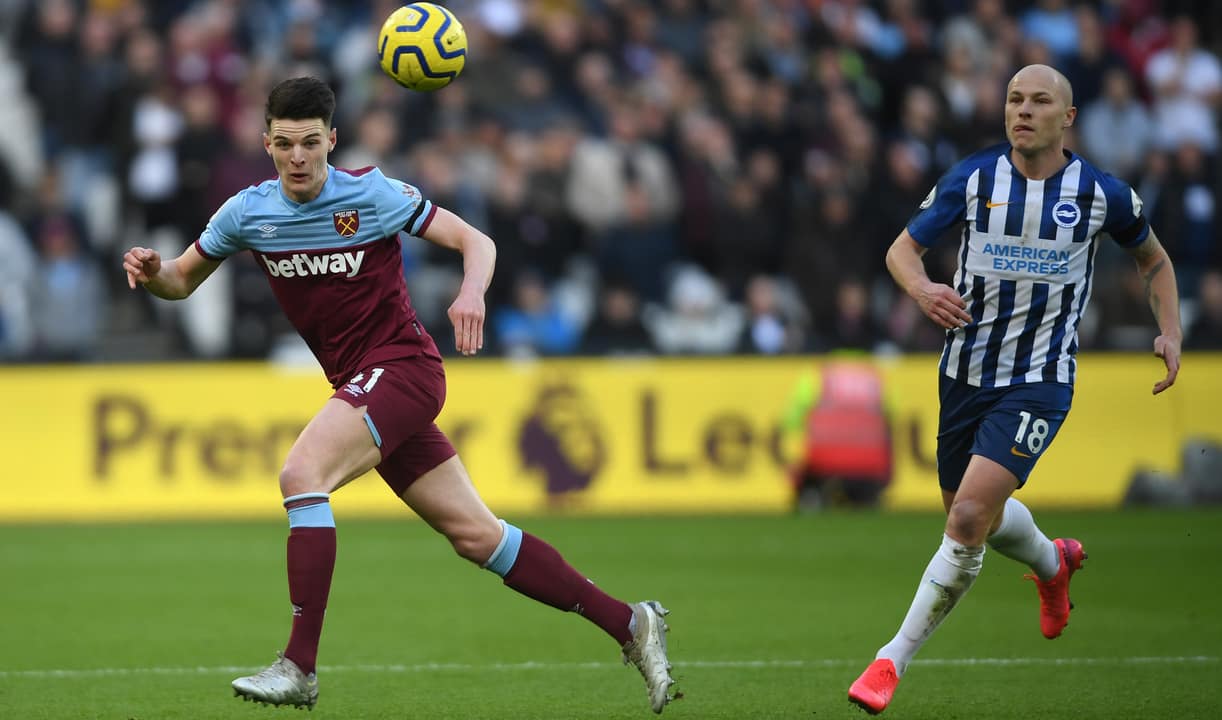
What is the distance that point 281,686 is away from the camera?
6.11 m

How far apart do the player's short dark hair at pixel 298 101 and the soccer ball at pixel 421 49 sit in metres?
0.86

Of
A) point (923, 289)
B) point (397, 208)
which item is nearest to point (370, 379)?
point (397, 208)

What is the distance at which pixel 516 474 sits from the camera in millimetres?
16297

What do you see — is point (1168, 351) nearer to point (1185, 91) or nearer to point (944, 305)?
point (944, 305)

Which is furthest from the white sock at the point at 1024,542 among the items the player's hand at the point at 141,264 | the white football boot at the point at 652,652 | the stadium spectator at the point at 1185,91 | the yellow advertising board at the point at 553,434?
A: the stadium spectator at the point at 1185,91

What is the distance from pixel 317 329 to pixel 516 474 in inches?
374

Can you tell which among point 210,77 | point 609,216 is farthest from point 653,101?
point 210,77

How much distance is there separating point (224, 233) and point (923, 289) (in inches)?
103

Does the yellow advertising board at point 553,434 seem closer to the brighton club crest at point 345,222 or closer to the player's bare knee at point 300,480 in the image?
the brighton club crest at point 345,222

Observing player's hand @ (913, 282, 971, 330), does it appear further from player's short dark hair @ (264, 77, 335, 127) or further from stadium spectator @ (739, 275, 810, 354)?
stadium spectator @ (739, 275, 810, 354)

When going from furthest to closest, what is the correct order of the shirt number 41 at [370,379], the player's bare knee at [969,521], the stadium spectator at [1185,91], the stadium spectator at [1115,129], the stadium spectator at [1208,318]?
the stadium spectator at [1185,91]
the stadium spectator at [1115,129]
the stadium spectator at [1208,318]
the player's bare knee at [969,521]
the shirt number 41 at [370,379]

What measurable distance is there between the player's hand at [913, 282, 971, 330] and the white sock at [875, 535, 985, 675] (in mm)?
849

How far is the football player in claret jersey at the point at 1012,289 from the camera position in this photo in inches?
279

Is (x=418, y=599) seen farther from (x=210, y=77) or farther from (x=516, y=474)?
(x=210, y=77)
